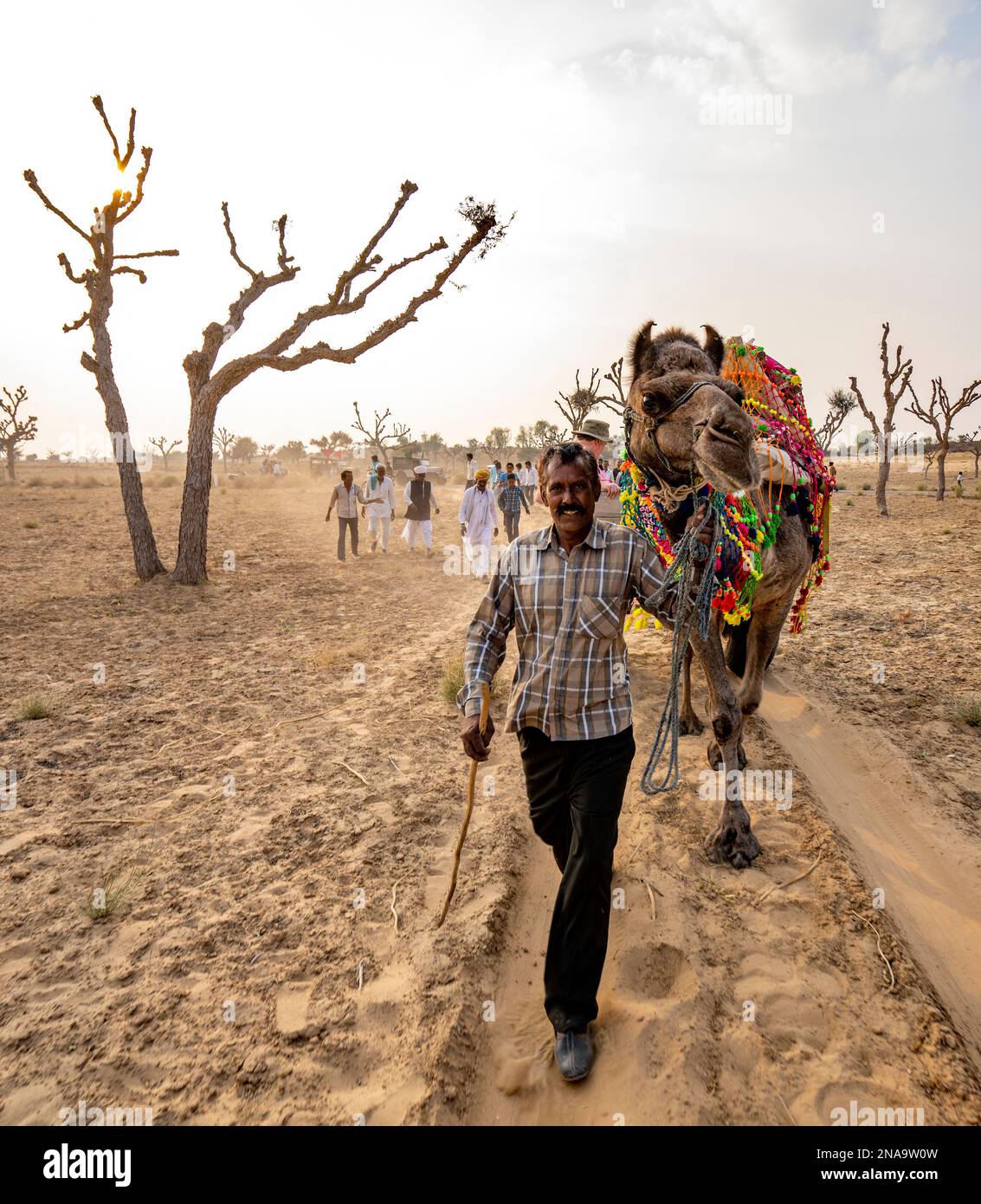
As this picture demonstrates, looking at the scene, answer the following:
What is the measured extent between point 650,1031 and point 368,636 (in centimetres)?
623

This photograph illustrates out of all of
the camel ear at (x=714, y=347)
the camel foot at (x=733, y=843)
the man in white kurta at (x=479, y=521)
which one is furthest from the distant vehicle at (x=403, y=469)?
the camel foot at (x=733, y=843)

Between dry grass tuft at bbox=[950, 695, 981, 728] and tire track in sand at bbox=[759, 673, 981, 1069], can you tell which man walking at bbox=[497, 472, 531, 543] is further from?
dry grass tuft at bbox=[950, 695, 981, 728]

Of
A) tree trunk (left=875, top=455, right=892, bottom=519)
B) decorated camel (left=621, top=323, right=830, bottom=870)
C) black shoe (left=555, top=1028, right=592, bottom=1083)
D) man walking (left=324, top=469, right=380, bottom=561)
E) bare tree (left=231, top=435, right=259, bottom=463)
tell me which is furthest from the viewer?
bare tree (left=231, top=435, right=259, bottom=463)

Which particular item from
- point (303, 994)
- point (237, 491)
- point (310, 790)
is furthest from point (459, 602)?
point (237, 491)

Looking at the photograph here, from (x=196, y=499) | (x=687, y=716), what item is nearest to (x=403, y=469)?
(x=196, y=499)

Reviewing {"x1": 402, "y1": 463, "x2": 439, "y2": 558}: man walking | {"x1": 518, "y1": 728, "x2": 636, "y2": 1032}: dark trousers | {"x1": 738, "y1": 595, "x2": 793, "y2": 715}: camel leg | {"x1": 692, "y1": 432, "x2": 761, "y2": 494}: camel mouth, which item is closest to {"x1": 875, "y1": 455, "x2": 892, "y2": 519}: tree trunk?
{"x1": 402, "y1": 463, "x2": 439, "y2": 558}: man walking

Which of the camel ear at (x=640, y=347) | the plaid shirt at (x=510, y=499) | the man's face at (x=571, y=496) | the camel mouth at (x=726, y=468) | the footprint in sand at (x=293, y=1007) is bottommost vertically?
the footprint in sand at (x=293, y=1007)

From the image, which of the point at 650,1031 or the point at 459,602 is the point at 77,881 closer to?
the point at 650,1031

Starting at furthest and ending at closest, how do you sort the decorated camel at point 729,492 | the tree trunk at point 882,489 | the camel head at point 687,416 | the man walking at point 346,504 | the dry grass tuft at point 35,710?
the tree trunk at point 882,489 → the man walking at point 346,504 → the dry grass tuft at point 35,710 → the decorated camel at point 729,492 → the camel head at point 687,416

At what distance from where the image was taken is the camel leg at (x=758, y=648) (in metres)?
4.29

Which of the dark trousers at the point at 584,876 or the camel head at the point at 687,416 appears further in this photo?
the camel head at the point at 687,416

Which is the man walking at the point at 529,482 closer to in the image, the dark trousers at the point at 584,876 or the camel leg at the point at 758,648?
the camel leg at the point at 758,648

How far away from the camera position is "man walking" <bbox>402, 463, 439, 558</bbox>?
44.2ft

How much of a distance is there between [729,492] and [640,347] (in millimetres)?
1283
